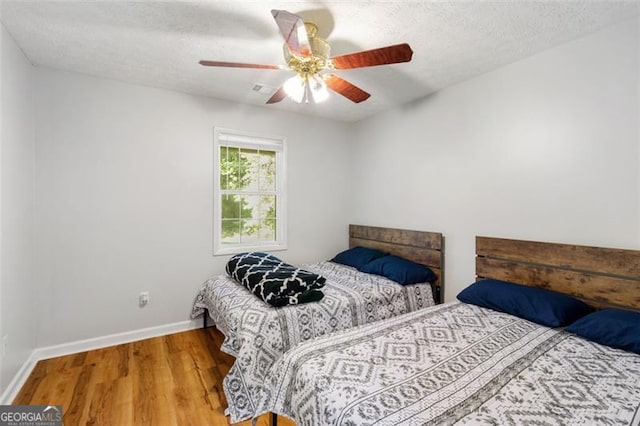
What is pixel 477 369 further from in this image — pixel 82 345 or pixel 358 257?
pixel 82 345

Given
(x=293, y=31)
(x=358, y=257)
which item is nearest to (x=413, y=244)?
(x=358, y=257)

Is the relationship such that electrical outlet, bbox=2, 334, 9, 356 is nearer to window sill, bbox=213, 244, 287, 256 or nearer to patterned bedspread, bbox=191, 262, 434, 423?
patterned bedspread, bbox=191, 262, 434, 423

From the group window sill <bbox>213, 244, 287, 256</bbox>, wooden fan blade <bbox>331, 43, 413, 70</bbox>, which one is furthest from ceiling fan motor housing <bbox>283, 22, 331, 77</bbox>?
window sill <bbox>213, 244, 287, 256</bbox>

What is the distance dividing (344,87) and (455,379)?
190cm

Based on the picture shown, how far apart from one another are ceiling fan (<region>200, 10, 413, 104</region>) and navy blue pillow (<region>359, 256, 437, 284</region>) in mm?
1692

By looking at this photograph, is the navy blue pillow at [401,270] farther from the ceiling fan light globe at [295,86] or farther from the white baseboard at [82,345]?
the white baseboard at [82,345]

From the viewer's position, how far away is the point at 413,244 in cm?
319

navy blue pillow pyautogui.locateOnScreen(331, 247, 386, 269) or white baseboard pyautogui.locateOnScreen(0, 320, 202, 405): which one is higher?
navy blue pillow pyautogui.locateOnScreen(331, 247, 386, 269)

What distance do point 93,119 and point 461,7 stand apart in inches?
122

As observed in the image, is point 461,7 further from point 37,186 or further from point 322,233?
point 37,186

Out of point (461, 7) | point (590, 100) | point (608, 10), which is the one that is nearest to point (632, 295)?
point (590, 100)

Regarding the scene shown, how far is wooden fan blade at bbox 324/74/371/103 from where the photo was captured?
79.8 inches

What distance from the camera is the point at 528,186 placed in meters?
2.30

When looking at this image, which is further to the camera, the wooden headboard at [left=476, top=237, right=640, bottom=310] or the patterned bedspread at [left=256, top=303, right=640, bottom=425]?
the wooden headboard at [left=476, top=237, right=640, bottom=310]
